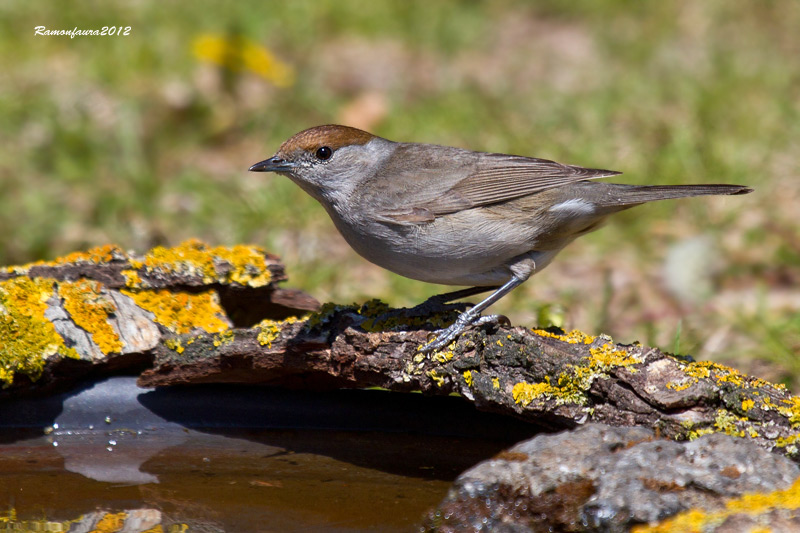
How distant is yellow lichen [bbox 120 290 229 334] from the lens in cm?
417

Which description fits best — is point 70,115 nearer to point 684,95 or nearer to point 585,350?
point 684,95

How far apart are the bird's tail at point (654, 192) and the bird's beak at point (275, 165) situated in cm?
153

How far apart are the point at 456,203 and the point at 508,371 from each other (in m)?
1.19

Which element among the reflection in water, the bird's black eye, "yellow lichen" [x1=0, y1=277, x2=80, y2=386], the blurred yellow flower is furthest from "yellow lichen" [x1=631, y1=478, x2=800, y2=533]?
the blurred yellow flower

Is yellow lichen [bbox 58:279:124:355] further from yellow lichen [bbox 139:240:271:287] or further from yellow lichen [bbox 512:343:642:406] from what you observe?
yellow lichen [bbox 512:343:642:406]

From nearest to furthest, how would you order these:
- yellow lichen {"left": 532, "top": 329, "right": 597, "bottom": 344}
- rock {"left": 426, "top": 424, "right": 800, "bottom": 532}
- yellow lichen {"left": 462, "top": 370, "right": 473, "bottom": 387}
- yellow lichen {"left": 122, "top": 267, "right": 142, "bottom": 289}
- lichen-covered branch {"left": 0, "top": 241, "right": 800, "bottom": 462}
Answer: rock {"left": 426, "top": 424, "right": 800, "bottom": 532}
lichen-covered branch {"left": 0, "top": 241, "right": 800, "bottom": 462}
yellow lichen {"left": 462, "top": 370, "right": 473, "bottom": 387}
yellow lichen {"left": 532, "top": 329, "right": 597, "bottom": 344}
yellow lichen {"left": 122, "top": 267, "right": 142, "bottom": 289}

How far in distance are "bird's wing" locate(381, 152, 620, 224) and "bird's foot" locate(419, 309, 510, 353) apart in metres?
0.55

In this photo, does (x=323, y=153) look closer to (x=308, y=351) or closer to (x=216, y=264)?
(x=216, y=264)

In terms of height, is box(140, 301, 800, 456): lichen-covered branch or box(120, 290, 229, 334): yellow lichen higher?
box(120, 290, 229, 334): yellow lichen

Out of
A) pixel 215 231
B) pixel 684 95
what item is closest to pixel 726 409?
pixel 215 231

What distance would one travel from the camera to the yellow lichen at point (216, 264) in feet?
14.1

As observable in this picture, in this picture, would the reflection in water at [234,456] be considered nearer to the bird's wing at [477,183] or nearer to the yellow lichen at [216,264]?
the yellow lichen at [216,264]

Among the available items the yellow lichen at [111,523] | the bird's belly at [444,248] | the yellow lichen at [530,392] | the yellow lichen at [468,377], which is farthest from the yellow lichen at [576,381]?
the yellow lichen at [111,523]

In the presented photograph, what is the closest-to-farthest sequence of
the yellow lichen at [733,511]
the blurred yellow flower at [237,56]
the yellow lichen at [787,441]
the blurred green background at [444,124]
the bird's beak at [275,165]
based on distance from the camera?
the yellow lichen at [733,511]
the yellow lichen at [787,441]
the bird's beak at [275,165]
the blurred green background at [444,124]
the blurred yellow flower at [237,56]
